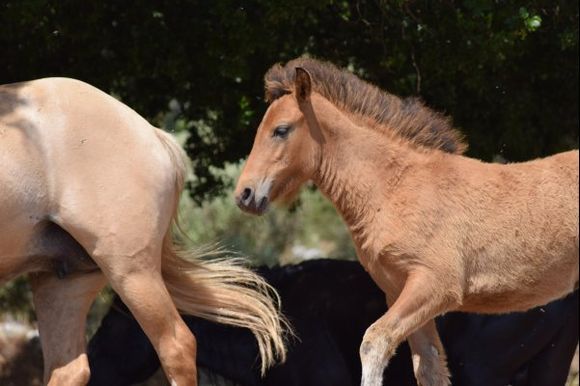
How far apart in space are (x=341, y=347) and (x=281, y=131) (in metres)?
1.67

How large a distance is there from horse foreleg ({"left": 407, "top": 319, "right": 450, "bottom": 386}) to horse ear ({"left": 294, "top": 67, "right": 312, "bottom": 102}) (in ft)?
4.14

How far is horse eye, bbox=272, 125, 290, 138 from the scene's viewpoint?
516cm

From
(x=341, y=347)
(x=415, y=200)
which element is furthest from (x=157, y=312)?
(x=341, y=347)

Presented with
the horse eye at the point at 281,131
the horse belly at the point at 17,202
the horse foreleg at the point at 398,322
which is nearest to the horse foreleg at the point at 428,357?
the horse foreleg at the point at 398,322

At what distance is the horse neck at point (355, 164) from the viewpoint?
517 centimetres

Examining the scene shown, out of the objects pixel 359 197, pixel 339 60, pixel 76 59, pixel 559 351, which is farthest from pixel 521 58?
pixel 76 59

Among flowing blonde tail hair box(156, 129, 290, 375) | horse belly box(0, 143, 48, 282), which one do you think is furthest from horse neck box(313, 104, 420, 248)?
horse belly box(0, 143, 48, 282)

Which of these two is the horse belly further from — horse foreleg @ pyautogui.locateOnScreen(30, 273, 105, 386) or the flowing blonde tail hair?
the flowing blonde tail hair

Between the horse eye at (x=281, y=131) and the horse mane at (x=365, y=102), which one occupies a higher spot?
the horse mane at (x=365, y=102)

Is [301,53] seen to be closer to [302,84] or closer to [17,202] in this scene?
[302,84]

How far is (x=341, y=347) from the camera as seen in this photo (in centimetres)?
629

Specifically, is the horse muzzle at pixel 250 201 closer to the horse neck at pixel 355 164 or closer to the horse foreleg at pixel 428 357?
the horse neck at pixel 355 164

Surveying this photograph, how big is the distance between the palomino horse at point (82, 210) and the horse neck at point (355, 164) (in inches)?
29.3

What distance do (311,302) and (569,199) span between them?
6.20ft
